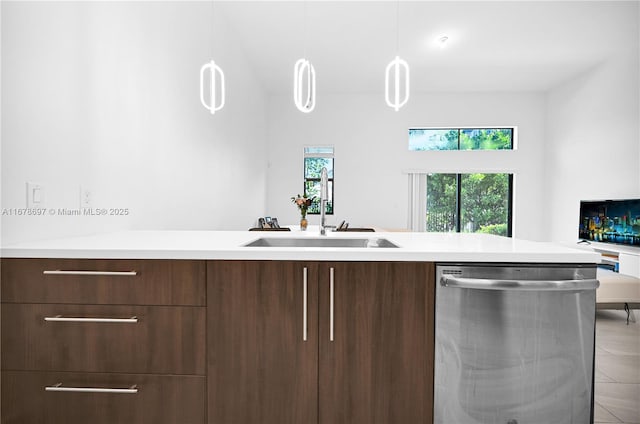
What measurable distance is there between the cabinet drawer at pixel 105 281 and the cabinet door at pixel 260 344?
0.09m

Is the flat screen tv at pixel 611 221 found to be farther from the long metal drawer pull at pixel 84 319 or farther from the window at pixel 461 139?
the long metal drawer pull at pixel 84 319

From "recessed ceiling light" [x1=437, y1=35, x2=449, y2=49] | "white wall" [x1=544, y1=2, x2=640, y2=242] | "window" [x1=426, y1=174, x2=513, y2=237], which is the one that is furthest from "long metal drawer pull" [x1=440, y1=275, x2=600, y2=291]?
"window" [x1=426, y1=174, x2=513, y2=237]

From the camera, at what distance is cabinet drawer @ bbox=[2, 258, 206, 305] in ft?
3.72

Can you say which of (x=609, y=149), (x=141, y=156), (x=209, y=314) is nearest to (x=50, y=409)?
(x=209, y=314)

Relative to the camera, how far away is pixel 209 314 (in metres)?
1.15

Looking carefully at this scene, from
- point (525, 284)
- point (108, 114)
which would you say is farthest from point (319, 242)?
point (108, 114)

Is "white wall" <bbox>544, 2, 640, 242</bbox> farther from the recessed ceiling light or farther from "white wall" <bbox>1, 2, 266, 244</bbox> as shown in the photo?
"white wall" <bbox>1, 2, 266, 244</bbox>

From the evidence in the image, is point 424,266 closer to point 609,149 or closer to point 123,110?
point 123,110

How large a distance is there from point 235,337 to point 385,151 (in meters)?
6.41

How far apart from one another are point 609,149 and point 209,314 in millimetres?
6315

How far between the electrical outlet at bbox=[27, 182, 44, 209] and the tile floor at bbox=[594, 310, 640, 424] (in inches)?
108

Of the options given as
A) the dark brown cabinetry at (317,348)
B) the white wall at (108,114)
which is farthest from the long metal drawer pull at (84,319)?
the white wall at (108,114)

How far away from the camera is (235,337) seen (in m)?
1.15

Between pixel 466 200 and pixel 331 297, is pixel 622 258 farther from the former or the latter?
pixel 331 297
